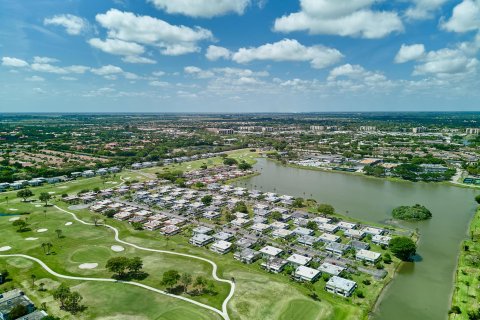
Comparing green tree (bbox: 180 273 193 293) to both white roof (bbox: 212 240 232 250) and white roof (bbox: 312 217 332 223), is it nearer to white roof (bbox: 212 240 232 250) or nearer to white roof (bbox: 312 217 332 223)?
white roof (bbox: 212 240 232 250)

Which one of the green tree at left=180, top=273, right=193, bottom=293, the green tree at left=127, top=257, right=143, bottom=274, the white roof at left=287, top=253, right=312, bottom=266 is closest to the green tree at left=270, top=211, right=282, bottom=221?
the white roof at left=287, top=253, right=312, bottom=266

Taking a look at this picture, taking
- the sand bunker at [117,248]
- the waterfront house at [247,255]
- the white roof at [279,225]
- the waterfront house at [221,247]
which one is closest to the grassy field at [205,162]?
the white roof at [279,225]

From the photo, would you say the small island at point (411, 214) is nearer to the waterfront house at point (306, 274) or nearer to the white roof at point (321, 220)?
the white roof at point (321, 220)

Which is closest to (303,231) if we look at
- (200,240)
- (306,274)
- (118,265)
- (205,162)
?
(306,274)

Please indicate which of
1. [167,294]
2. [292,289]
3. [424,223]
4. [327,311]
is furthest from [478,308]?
[167,294]

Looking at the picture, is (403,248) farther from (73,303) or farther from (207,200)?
(73,303)

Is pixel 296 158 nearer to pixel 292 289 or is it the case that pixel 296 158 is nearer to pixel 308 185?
pixel 308 185
